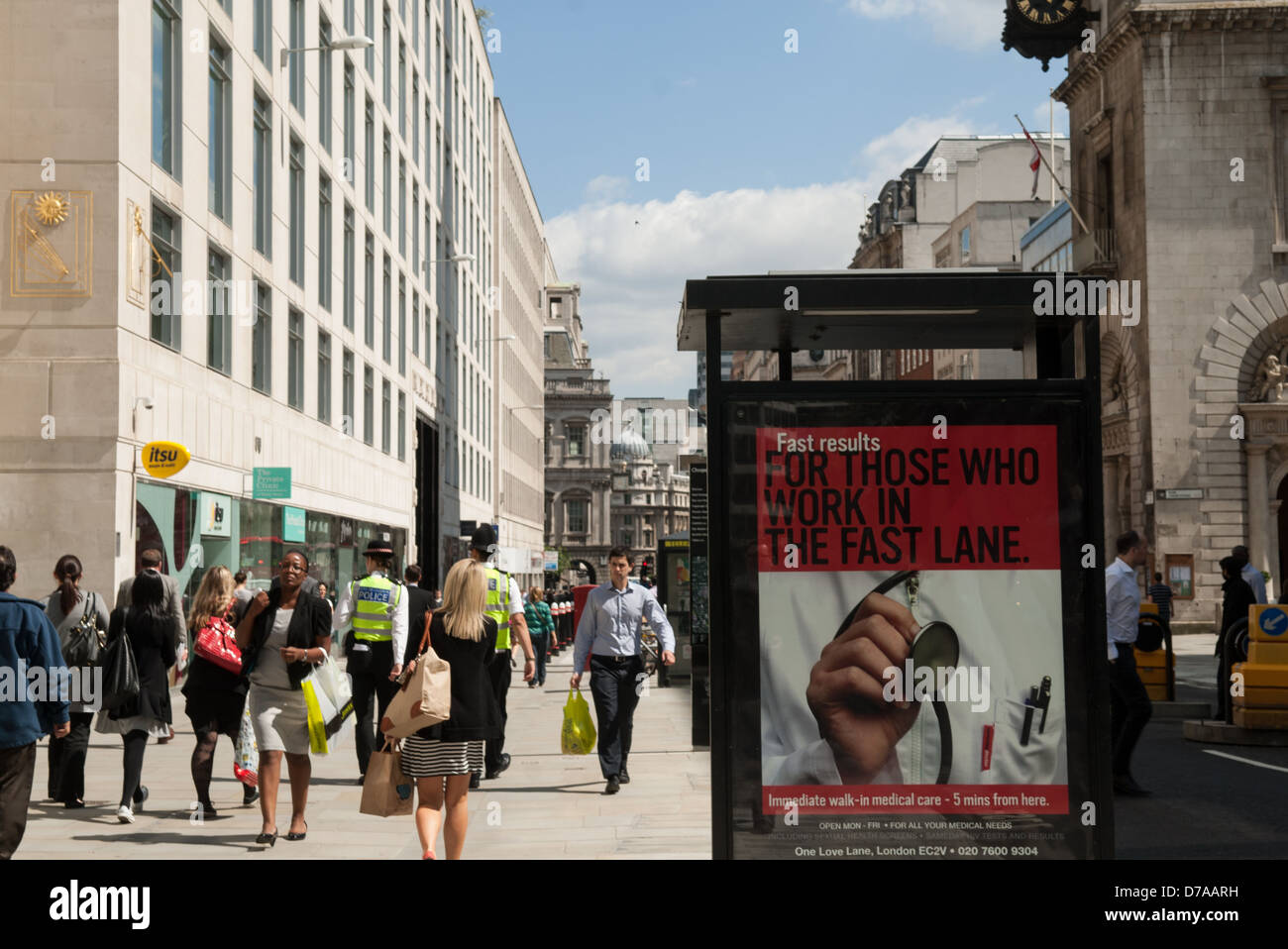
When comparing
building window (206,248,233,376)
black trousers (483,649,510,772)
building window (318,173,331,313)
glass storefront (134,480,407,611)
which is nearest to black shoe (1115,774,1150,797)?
black trousers (483,649,510,772)

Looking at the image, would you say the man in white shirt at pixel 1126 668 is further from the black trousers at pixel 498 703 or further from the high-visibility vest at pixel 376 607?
the high-visibility vest at pixel 376 607

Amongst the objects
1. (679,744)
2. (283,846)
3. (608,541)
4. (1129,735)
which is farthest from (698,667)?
(608,541)

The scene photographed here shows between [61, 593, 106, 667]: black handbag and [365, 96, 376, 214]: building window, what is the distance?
2685 centimetres

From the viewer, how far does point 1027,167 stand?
7344 centimetres

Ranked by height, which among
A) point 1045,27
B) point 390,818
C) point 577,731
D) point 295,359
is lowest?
point 390,818

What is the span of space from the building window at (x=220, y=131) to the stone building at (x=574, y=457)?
121606mm

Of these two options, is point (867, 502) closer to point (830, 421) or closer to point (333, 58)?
point (830, 421)

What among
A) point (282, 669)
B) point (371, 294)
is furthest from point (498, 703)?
point (371, 294)

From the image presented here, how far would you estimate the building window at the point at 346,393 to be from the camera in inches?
1342

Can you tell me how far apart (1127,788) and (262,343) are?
18966 millimetres

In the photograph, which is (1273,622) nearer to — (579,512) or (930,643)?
(930,643)

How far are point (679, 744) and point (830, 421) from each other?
9.89m

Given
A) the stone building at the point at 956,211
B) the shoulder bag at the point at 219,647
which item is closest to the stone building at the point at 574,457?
the stone building at the point at 956,211

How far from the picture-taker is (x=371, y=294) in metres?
38.0
